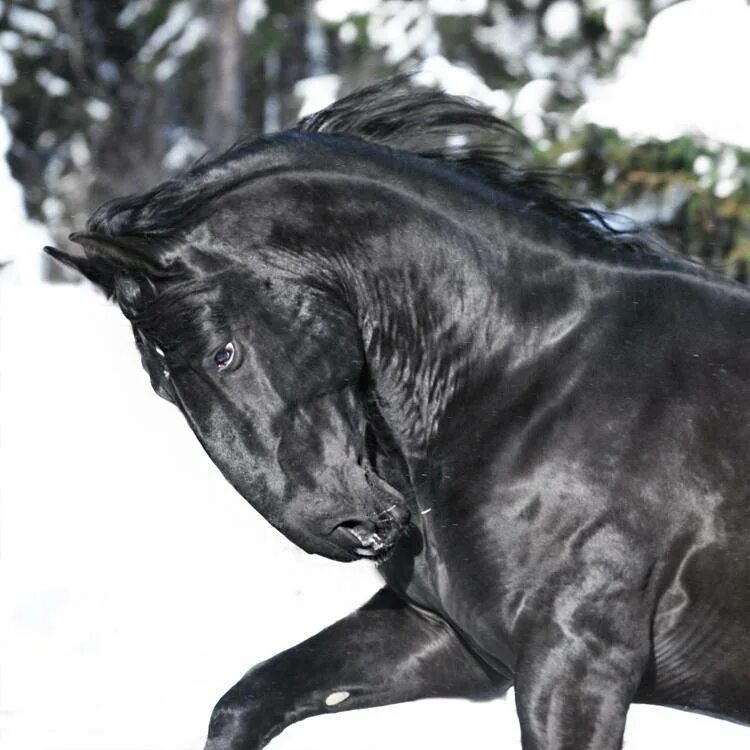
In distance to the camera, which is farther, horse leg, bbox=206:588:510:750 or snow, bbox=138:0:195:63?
snow, bbox=138:0:195:63

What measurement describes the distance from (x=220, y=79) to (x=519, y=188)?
12.2 metres

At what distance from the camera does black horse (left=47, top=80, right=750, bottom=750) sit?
2.55 metres

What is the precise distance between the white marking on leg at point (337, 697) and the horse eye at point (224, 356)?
867 mm

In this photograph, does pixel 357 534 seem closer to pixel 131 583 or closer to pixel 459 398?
pixel 459 398

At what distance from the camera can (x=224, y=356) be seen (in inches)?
99.3

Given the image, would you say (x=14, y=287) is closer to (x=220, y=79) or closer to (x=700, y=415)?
(x=700, y=415)

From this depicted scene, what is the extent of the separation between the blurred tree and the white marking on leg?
11859 mm

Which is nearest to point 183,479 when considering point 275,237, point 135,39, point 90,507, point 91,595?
point 90,507

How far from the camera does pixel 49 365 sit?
6.93 meters

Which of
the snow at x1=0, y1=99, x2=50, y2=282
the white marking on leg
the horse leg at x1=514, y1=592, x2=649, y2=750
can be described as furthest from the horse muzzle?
the snow at x1=0, y1=99, x2=50, y2=282

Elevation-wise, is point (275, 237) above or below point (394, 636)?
above

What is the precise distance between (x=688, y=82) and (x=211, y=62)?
17.8 feet

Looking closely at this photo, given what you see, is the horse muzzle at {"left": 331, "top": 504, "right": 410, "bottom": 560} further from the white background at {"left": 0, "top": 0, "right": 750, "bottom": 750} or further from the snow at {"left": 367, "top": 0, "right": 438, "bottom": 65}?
the snow at {"left": 367, "top": 0, "right": 438, "bottom": 65}

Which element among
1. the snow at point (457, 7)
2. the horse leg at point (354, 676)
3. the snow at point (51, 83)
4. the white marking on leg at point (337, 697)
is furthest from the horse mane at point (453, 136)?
the snow at point (51, 83)
